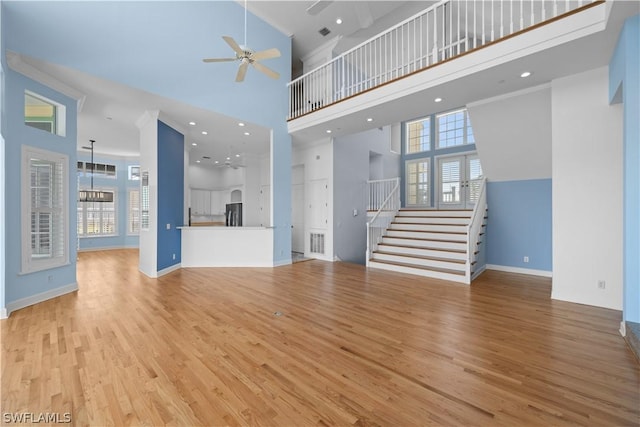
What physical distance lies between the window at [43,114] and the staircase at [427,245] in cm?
622

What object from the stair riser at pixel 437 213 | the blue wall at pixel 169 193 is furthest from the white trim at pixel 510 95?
the blue wall at pixel 169 193

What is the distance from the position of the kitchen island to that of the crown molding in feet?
10.0

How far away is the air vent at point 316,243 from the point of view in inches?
301

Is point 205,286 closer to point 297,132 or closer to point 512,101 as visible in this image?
point 297,132

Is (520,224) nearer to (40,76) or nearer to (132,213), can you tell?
(40,76)

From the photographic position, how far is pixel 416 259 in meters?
5.84

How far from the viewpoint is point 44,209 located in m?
4.04

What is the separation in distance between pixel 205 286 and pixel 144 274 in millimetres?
1919

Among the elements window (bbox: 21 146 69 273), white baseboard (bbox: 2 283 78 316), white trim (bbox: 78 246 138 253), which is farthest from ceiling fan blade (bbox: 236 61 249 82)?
white trim (bbox: 78 246 138 253)

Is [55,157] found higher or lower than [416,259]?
higher

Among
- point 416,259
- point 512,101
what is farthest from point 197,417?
point 512,101

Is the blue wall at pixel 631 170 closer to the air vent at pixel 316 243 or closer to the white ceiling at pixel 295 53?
the white ceiling at pixel 295 53

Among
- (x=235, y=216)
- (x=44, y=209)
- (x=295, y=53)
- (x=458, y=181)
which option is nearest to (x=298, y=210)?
(x=235, y=216)

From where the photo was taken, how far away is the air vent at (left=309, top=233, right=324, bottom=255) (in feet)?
25.1
